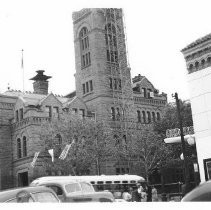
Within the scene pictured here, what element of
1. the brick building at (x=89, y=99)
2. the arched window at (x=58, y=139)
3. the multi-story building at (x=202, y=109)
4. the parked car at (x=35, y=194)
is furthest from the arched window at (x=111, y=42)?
the parked car at (x=35, y=194)

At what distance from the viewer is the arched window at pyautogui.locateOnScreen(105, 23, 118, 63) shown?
51.0 m

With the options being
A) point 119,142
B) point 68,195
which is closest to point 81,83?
point 119,142

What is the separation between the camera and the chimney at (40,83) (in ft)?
172

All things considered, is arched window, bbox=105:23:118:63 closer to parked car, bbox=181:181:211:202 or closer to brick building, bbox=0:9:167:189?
brick building, bbox=0:9:167:189

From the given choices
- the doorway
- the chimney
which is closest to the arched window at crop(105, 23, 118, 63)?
the chimney

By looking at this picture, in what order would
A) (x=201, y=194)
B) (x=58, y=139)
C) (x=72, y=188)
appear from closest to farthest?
(x=201, y=194) → (x=72, y=188) → (x=58, y=139)

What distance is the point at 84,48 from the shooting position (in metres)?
51.9

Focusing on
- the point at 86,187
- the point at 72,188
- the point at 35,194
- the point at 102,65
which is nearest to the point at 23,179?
the point at 102,65

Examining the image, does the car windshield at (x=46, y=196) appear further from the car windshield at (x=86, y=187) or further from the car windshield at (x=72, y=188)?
the car windshield at (x=86, y=187)

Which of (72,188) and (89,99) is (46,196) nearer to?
(72,188)

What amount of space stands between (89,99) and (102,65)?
174 inches
